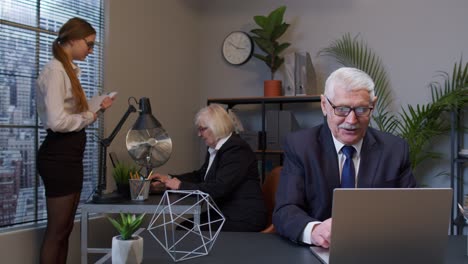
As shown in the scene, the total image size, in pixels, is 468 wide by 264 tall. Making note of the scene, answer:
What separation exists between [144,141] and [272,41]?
176 centimetres

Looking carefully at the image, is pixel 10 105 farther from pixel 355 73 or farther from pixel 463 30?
pixel 463 30

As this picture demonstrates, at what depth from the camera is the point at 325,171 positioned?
1.66 meters

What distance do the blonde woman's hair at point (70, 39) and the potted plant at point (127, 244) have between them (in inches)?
61.8

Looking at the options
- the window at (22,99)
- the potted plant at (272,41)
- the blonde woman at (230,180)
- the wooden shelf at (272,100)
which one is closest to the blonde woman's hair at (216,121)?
the blonde woman at (230,180)

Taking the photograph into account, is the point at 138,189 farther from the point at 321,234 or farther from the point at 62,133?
the point at 321,234

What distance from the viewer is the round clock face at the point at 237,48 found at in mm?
4418

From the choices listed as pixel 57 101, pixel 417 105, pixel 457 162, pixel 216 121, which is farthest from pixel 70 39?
pixel 457 162

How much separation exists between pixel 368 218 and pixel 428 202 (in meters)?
0.14

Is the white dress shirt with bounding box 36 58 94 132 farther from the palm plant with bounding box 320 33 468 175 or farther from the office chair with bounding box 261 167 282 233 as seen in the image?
the palm plant with bounding box 320 33 468 175

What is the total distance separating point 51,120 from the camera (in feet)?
7.89

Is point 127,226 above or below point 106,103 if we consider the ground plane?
below

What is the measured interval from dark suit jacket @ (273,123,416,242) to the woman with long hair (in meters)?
1.29

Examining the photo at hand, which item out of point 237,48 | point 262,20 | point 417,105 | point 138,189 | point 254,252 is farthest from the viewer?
point 237,48

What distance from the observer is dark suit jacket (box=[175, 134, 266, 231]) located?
8.70ft
